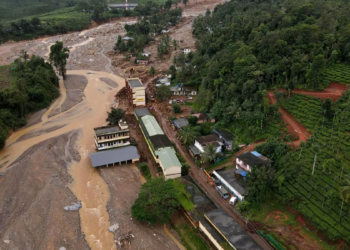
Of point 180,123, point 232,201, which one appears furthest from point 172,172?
point 180,123

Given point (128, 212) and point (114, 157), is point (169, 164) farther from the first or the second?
point (114, 157)

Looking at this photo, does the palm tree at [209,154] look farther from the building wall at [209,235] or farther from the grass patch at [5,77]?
the grass patch at [5,77]

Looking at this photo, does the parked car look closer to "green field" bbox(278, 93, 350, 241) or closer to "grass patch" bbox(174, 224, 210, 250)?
"grass patch" bbox(174, 224, 210, 250)

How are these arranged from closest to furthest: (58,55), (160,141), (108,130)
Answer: (160,141) < (108,130) < (58,55)

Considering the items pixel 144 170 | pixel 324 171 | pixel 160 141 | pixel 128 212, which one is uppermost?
pixel 324 171

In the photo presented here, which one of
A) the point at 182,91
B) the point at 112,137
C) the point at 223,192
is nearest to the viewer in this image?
the point at 223,192

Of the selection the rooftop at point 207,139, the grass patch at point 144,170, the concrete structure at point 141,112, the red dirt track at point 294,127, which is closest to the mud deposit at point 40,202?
the grass patch at point 144,170

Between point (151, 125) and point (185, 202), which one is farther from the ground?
point (151, 125)
